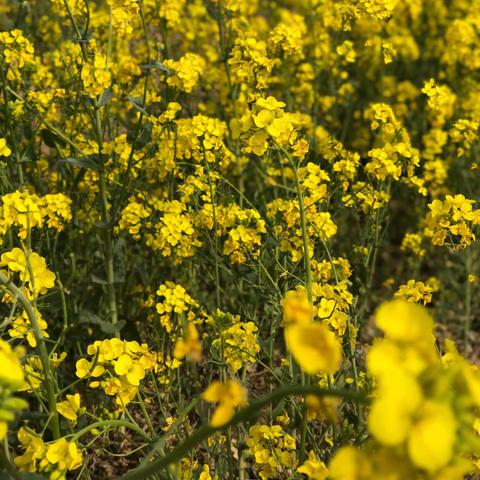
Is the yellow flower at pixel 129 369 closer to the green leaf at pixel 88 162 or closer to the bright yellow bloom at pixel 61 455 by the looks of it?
the bright yellow bloom at pixel 61 455

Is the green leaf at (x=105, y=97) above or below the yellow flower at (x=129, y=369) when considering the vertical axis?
above

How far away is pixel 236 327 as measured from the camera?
2.23 m

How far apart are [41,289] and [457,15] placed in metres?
4.29

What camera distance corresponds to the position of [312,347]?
3.17 ft

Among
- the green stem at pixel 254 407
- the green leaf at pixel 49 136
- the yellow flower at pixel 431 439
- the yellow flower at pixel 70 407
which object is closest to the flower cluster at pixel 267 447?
the yellow flower at pixel 70 407

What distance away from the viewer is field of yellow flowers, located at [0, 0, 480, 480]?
1073 millimetres

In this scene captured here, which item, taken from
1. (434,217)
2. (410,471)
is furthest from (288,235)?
(410,471)

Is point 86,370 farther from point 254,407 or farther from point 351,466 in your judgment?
point 351,466

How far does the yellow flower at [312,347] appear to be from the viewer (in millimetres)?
951

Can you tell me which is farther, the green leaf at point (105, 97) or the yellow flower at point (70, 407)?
the green leaf at point (105, 97)

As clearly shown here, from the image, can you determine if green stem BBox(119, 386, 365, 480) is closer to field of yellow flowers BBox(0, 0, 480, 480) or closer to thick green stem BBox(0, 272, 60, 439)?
field of yellow flowers BBox(0, 0, 480, 480)

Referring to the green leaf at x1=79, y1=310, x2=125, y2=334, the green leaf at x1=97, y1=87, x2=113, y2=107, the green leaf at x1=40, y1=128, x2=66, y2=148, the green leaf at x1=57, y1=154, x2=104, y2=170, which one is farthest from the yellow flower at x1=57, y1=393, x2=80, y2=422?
the green leaf at x1=40, y1=128, x2=66, y2=148

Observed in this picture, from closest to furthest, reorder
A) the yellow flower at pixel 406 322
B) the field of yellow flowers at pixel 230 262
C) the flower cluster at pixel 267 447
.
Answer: the yellow flower at pixel 406 322 < the field of yellow flowers at pixel 230 262 < the flower cluster at pixel 267 447

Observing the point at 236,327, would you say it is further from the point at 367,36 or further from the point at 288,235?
the point at 367,36
